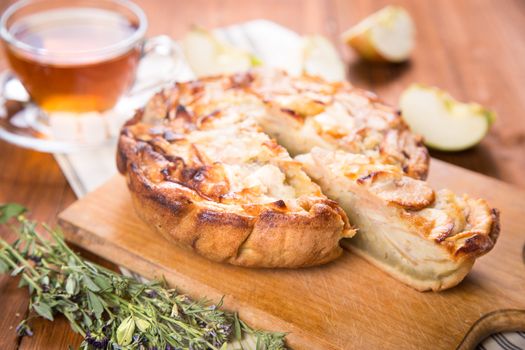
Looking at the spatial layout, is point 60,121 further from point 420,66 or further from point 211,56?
point 420,66

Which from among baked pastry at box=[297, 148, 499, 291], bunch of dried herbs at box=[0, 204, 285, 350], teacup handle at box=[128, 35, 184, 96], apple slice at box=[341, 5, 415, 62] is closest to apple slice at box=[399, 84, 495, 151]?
apple slice at box=[341, 5, 415, 62]

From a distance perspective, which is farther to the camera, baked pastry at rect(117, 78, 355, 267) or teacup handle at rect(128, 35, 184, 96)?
teacup handle at rect(128, 35, 184, 96)

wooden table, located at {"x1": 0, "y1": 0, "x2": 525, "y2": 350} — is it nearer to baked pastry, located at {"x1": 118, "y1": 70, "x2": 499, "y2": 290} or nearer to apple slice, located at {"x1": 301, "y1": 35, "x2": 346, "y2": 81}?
apple slice, located at {"x1": 301, "y1": 35, "x2": 346, "y2": 81}

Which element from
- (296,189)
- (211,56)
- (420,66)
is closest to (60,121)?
(211,56)

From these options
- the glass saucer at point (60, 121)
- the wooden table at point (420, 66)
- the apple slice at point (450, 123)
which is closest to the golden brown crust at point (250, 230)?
the wooden table at point (420, 66)

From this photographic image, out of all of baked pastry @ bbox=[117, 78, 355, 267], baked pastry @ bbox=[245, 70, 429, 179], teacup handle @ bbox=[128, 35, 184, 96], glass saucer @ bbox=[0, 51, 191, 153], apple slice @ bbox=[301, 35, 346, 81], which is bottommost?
glass saucer @ bbox=[0, 51, 191, 153]

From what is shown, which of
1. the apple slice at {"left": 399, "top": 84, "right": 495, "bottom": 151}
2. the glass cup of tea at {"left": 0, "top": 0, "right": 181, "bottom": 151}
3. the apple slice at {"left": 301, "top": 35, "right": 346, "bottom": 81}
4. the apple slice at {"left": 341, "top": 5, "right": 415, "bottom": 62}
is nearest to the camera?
the glass cup of tea at {"left": 0, "top": 0, "right": 181, "bottom": 151}
